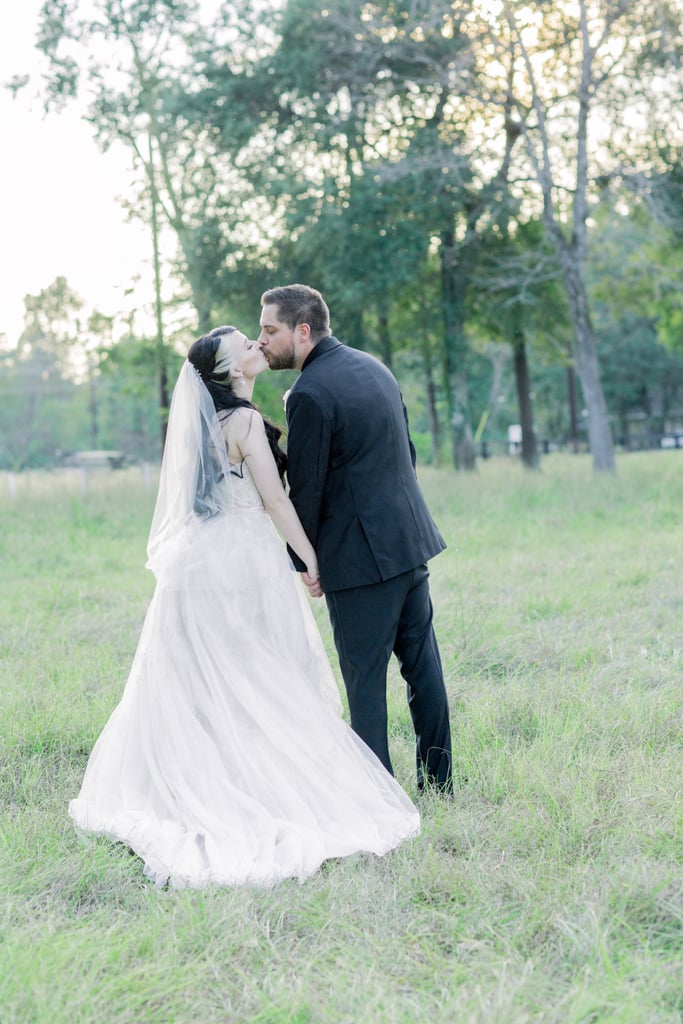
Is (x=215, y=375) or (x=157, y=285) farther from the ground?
(x=157, y=285)

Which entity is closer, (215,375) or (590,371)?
(215,375)

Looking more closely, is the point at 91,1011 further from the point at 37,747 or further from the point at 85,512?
the point at 85,512

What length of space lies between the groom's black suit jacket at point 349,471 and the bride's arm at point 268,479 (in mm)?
43

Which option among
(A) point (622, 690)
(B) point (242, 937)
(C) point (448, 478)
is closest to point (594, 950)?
(B) point (242, 937)

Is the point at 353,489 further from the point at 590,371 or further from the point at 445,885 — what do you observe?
the point at 590,371

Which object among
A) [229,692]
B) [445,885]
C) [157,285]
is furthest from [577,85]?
[445,885]

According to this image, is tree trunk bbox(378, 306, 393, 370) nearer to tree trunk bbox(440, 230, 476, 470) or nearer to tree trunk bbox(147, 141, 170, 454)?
tree trunk bbox(440, 230, 476, 470)

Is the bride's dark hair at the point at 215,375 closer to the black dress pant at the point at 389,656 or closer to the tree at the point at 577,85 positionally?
the black dress pant at the point at 389,656

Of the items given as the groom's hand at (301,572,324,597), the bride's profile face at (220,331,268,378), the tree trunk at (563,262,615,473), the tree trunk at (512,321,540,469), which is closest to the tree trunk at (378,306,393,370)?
the tree trunk at (512,321,540,469)

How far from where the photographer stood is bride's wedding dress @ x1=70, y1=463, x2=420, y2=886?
4.20 m

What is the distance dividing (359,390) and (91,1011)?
2637 mm

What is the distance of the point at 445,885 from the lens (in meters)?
3.87

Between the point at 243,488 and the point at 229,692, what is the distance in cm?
93

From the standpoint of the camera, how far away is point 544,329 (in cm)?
2912
